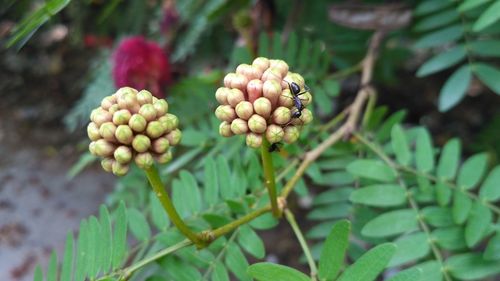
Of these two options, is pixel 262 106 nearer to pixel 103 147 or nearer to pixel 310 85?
pixel 103 147

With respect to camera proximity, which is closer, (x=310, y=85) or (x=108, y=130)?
(x=108, y=130)

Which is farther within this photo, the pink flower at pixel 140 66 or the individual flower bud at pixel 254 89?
the pink flower at pixel 140 66

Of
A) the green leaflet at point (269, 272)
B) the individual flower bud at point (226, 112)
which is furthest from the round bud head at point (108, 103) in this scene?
the green leaflet at point (269, 272)

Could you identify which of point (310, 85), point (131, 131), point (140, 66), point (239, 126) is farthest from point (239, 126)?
point (140, 66)

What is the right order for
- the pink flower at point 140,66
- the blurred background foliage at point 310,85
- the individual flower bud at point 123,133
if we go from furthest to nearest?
the pink flower at point 140,66, the blurred background foliage at point 310,85, the individual flower bud at point 123,133

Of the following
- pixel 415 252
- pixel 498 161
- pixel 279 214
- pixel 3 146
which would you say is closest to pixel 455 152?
pixel 415 252

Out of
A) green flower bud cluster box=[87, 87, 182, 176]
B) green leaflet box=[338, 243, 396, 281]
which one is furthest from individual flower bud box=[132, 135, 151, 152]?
green leaflet box=[338, 243, 396, 281]

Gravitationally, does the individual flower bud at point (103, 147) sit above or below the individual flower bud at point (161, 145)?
above

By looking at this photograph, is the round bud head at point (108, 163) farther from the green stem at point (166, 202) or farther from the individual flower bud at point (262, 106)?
the individual flower bud at point (262, 106)
